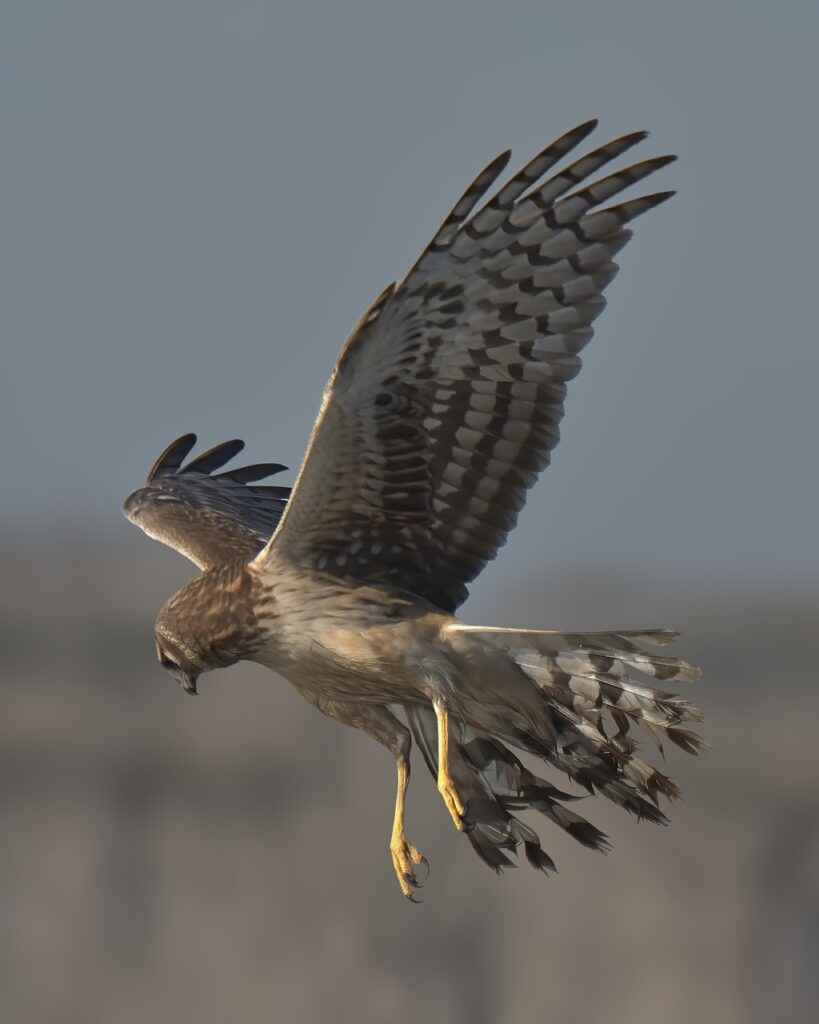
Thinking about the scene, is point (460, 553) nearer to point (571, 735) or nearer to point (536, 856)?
point (571, 735)

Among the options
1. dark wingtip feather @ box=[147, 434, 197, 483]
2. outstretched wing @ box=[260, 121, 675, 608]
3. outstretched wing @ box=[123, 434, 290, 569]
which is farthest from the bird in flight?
dark wingtip feather @ box=[147, 434, 197, 483]

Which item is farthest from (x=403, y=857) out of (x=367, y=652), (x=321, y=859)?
(x=321, y=859)

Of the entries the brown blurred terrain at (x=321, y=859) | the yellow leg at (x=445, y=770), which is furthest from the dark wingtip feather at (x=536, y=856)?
the brown blurred terrain at (x=321, y=859)

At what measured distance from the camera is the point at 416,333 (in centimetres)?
781

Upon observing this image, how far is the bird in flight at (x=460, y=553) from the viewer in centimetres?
770

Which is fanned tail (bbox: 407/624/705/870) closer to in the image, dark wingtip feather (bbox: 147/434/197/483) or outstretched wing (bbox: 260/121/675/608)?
outstretched wing (bbox: 260/121/675/608)

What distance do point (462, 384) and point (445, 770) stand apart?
1.66m

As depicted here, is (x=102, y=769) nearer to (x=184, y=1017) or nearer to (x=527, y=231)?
(x=184, y=1017)

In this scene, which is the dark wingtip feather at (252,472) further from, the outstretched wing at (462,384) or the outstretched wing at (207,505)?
the outstretched wing at (462,384)

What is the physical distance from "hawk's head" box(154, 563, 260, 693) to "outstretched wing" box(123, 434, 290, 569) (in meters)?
0.59

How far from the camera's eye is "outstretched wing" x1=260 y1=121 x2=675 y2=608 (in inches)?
301

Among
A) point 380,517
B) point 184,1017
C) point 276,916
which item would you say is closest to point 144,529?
point 380,517

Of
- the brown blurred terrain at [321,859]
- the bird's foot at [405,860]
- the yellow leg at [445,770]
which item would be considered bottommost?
the brown blurred terrain at [321,859]

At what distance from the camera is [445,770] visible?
27.7 ft
